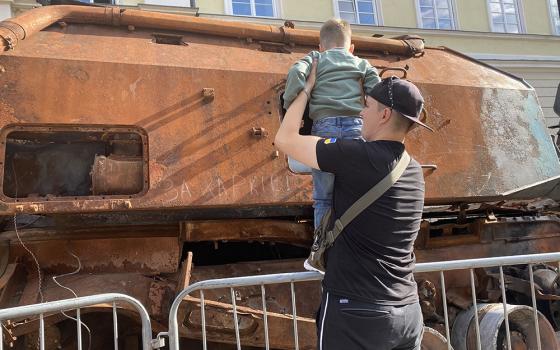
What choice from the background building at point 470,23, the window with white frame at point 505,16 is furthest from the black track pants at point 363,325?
the window with white frame at point 505,16

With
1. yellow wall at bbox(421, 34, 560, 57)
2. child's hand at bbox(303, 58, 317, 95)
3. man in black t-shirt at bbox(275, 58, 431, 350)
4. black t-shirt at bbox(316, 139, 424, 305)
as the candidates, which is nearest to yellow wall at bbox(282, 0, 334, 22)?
yellow wall at bbox(421, 34, 560, 57)

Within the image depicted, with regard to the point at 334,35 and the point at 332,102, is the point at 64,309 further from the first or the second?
the point at 334,35

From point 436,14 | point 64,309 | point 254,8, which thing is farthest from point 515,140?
point 436,14

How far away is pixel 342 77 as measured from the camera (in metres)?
3.03

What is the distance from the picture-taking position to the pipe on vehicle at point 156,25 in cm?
380

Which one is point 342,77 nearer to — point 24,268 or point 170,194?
point 170,194

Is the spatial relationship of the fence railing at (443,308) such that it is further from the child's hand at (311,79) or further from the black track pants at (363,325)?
the child's hand at (311,79)

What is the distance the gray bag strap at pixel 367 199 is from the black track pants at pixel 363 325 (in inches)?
11.7

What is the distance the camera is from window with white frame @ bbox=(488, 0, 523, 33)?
56.2 ft

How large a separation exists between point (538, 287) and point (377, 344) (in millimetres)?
3645

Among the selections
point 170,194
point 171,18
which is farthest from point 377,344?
point 171,18

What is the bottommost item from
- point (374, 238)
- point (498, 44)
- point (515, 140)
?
point (374, 238)

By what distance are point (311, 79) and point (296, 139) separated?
1.76ft

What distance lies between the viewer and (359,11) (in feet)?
52.3
